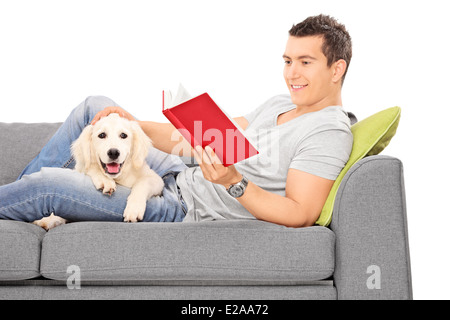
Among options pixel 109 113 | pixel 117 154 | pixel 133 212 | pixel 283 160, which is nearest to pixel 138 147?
pixel 117 154

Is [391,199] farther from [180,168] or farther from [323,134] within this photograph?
[180,168]

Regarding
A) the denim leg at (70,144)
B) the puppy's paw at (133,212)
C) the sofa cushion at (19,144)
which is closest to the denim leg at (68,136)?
the denim leg at (70,144)

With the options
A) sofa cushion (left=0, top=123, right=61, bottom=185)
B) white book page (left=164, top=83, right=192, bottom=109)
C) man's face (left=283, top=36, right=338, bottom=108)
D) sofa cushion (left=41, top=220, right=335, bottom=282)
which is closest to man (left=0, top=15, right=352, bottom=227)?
man's face (left=283, top=36, right=338, bottom=108)

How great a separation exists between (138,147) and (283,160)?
2.20 feet

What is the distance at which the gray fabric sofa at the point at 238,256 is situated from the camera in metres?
2.01

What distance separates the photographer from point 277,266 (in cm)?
201

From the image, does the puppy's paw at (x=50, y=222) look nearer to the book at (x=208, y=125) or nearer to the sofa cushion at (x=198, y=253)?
the sofa cushion at (x=198, y=253)

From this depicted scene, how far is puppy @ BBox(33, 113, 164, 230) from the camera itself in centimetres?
233

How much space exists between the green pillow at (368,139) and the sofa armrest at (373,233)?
0.07 metres

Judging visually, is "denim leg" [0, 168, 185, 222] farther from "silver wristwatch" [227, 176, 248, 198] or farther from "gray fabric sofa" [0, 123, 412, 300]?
"silver wristwatch" [227, 176, 248, 198]

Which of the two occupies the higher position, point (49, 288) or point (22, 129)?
point (22, 129)

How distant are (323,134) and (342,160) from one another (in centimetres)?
13

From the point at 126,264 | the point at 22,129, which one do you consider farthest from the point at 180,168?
the point at 22,129

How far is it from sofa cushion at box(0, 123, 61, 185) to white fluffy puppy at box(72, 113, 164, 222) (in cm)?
67
